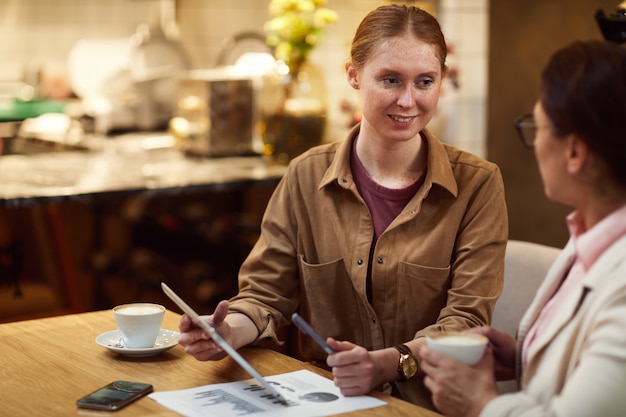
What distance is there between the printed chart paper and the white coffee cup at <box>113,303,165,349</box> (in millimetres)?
230

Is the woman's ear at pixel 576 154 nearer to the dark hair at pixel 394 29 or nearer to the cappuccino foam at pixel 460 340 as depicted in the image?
the cappuccino foam at pixel 460 340

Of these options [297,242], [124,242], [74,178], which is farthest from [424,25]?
[124,242]

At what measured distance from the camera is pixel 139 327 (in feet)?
6.39

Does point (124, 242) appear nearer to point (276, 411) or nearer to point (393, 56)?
point (393, 56)

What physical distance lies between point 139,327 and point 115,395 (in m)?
0.27

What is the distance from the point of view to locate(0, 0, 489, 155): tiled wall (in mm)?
4207

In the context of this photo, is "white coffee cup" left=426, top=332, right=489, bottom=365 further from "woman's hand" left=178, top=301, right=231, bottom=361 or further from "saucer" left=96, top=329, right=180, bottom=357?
"saucer" left=96, top=329, right=180, bottom=357

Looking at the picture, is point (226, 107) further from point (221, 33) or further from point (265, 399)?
point (265, 399)

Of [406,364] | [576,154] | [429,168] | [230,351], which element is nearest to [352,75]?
[429,168]

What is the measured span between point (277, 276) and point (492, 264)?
0.48m

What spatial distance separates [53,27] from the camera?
6176 mm

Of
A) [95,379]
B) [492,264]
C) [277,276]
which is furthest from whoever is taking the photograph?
[277,276]

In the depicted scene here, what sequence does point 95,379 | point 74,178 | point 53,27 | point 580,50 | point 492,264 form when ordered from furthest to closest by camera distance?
1. point 53,27
2. point 74,178
3. point 492,264
4. point 95,379
5. point 580,50

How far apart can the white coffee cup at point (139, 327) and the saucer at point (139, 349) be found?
18 mm
